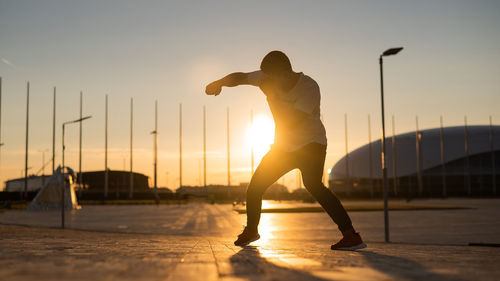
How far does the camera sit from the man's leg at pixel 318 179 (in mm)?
4848

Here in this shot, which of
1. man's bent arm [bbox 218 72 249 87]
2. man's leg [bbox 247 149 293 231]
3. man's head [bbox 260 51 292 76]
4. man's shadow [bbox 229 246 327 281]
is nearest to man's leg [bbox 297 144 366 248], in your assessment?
man's leg [bbox 247 149 293 231]

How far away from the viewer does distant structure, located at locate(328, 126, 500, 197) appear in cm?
9488

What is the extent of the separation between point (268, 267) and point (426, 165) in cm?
10082

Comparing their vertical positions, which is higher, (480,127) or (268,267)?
(480,127)

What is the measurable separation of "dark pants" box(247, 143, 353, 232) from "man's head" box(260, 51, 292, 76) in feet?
2.53

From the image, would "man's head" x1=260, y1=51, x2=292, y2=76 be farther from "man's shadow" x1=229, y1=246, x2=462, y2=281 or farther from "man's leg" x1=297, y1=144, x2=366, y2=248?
"man's shadow" x1=229, y1=246, x2=462, y2=281

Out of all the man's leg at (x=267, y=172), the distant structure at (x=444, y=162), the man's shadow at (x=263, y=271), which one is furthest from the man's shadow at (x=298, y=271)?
the distant structure at (x=444, y=162)

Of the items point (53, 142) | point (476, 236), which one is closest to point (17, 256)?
point (476, 236)

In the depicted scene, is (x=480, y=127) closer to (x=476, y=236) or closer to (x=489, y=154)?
(x=489, y=154)

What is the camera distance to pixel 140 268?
2.89m

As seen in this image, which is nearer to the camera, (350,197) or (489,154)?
(350,197)

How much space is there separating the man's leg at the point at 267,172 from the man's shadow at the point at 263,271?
155 centimetres

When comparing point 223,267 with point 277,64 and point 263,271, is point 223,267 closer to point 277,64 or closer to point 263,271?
point 263,271

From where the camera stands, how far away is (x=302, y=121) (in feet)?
16.0
